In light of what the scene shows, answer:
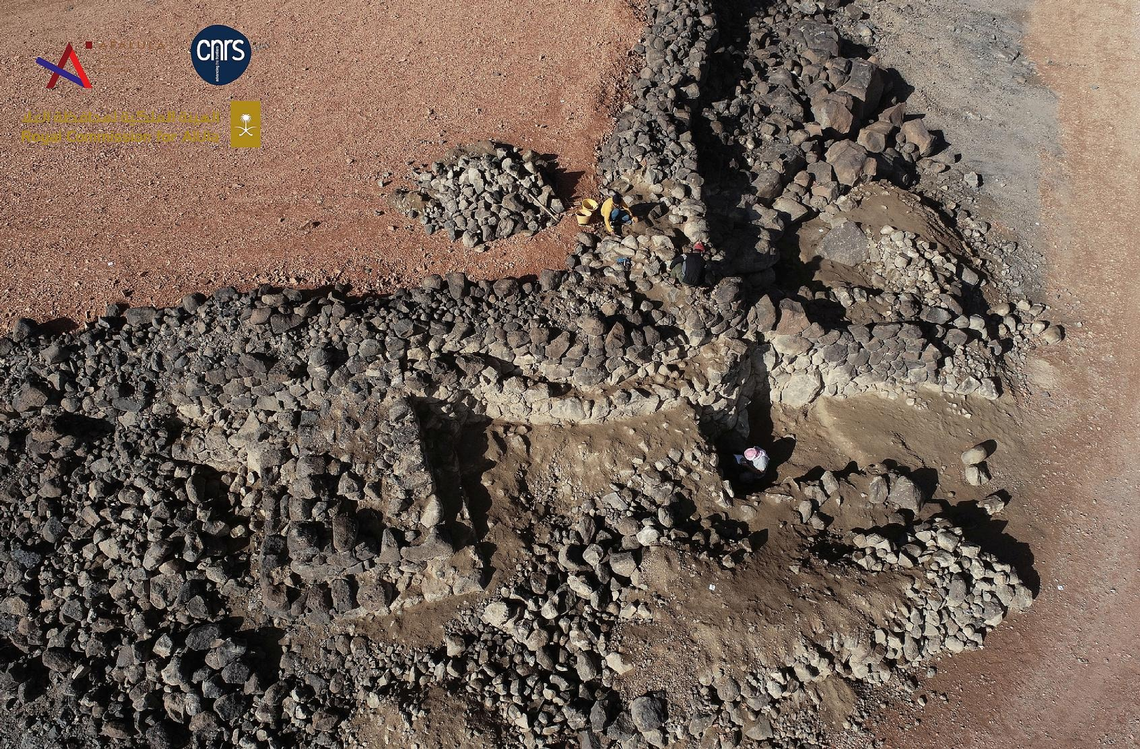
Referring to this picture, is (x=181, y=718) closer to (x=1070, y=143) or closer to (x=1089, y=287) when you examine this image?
(x=1089, y=287)

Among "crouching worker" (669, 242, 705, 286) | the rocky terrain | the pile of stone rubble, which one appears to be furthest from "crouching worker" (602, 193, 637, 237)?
"crouching worker" (669, 242, 705, 286)

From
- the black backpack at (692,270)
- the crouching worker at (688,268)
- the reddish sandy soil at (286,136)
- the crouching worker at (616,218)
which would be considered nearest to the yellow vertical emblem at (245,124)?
the reddish sandy soil at (286,136)

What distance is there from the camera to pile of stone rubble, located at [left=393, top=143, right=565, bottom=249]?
32.5 feet

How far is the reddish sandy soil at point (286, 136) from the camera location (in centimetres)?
952

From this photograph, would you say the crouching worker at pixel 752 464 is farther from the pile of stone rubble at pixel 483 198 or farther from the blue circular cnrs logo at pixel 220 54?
the blue circular cnrs logo at pixel 220 54

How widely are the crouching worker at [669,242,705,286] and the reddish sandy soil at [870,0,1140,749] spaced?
5766mm

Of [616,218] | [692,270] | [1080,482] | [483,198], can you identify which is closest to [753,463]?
[692,270]

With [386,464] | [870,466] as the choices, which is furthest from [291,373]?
[870,466]

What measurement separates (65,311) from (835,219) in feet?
38.5

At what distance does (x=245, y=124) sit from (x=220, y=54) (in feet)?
6.61

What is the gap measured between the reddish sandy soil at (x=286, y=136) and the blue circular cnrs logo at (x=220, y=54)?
18 centimetres

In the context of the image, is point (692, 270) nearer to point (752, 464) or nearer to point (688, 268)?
point (688, 268)

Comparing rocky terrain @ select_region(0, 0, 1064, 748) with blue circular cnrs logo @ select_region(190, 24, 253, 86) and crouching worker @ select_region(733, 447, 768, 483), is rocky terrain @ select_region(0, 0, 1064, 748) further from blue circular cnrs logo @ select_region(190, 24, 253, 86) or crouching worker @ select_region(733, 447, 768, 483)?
blue circular cnrs logo @ select_region(190, 24, 253, 86)

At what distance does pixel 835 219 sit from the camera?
39.6 feet
